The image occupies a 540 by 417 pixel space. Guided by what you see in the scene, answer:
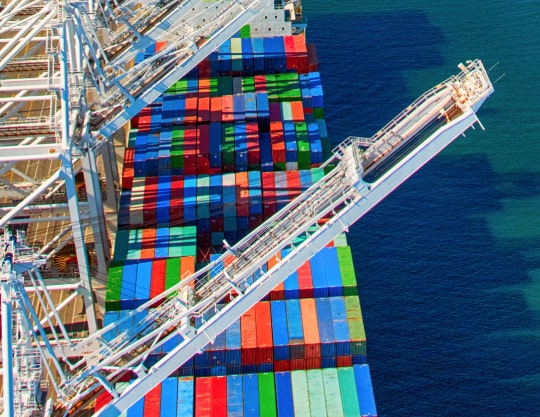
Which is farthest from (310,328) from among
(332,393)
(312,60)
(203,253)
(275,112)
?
(312,60)

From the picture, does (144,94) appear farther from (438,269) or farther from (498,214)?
(498,214)

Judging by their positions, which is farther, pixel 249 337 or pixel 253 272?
pixel 249 337

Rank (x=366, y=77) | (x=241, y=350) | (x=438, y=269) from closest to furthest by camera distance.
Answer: (x=241, y=350), (x=438, y=269), (x=366, y=77)

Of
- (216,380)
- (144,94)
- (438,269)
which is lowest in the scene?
(438,269)

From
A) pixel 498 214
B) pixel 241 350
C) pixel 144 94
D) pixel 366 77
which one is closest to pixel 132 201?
pixel 144 94

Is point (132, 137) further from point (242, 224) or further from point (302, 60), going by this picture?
point (302, 60)

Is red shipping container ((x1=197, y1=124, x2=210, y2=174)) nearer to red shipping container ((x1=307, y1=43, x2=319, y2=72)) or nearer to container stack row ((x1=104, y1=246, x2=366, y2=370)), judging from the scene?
container stack row ((x1=104, y1=246, x2=366, y2=370))

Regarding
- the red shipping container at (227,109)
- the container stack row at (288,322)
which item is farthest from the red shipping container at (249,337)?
the red shipping container at (227,109)
